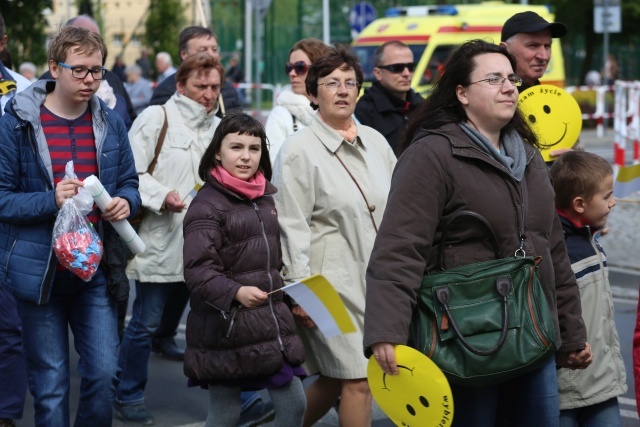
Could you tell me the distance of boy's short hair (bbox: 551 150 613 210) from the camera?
4676 mm

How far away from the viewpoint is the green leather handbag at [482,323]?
3.66m

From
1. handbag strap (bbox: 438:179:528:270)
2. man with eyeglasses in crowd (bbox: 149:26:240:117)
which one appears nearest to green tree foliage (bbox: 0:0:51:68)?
man with eyeglasses in crowd (bbox: 149:26:240:117)

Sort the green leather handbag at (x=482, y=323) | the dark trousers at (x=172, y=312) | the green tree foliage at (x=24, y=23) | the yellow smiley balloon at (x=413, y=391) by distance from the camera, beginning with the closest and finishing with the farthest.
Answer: the yellow smiley balloon at (x=413, y=391) → the green leather handbag at (x=482, y=323) → the dark trousers at (x=172, y=312) → the green tree foliage at (x=24, y=23)

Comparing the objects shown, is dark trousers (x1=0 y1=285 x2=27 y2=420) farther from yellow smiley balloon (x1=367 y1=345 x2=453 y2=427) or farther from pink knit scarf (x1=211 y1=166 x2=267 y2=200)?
yellow smiley balloon (x1=367 y1=345 x2=453 y2=427)

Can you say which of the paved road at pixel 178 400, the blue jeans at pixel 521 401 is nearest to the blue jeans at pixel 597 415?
the blue jeans at pixel 521 401

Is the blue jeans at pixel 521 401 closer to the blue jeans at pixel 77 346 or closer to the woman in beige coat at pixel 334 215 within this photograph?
the woman in beige coat at pixel 334 215

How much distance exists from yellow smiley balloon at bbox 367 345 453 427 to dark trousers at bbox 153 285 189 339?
150 inches

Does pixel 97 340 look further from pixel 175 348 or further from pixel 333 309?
pixel 175 348

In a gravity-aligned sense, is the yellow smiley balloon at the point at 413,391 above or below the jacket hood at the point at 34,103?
below

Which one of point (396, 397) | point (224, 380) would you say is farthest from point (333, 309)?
point (224, 380)

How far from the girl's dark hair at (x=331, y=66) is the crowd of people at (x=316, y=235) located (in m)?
0.01

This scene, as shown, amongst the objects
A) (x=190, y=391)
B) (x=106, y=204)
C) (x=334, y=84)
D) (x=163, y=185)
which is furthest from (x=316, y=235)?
(x=190, y=391)

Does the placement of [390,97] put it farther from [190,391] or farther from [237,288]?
[237,288]

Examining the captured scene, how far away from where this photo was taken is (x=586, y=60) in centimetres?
4472
